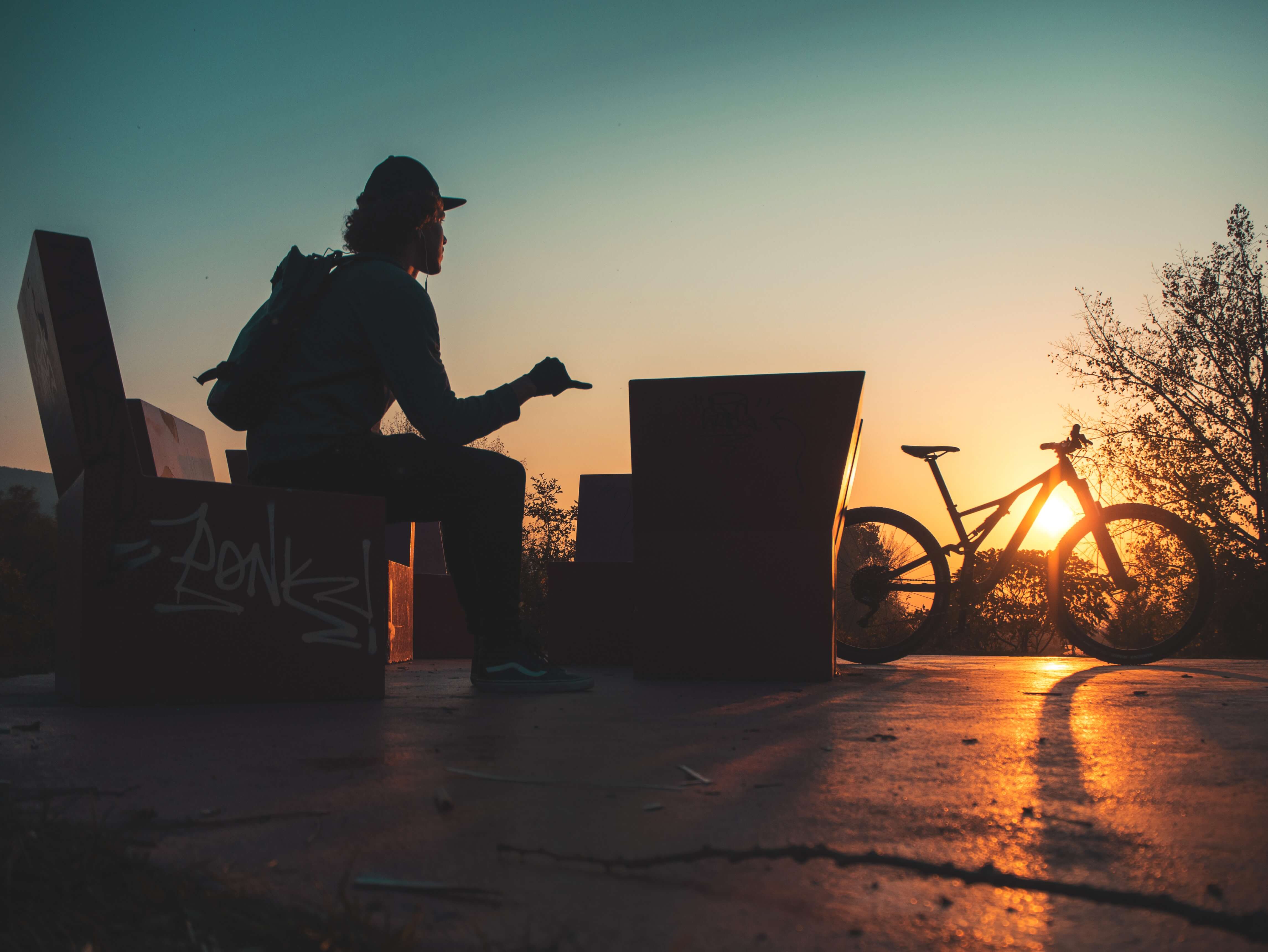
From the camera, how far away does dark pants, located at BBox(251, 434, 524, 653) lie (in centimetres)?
259

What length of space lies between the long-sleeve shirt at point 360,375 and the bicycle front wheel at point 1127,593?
317 centimetres

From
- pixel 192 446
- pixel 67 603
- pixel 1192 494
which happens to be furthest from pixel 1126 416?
pixel 67 603

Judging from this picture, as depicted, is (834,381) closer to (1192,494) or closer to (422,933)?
(422,933)

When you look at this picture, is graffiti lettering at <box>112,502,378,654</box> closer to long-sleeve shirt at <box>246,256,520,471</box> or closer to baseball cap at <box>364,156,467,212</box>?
long-sleeve shirt at <box>246,256,520,471</box>

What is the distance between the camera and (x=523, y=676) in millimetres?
2643

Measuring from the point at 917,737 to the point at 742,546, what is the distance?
4.69 feet

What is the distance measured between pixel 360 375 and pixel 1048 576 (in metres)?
3.66

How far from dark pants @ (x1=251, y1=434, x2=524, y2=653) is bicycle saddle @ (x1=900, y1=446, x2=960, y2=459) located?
2.68 meters

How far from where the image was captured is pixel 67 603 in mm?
2410

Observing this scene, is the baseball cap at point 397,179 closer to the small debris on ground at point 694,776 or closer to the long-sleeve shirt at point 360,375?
the long-sleeve shirt at point 360,375

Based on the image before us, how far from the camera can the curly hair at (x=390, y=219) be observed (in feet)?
9.42

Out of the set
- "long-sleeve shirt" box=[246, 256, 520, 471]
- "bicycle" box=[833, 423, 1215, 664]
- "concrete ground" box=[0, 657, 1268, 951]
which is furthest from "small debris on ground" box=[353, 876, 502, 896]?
"bicycle" box=[833, 423, 1215, 664]

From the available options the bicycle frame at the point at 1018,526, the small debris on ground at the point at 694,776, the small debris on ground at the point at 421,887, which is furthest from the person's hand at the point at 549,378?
the bicycle frame at the point at 1018,526

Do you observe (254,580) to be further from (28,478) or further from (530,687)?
(28,478)
